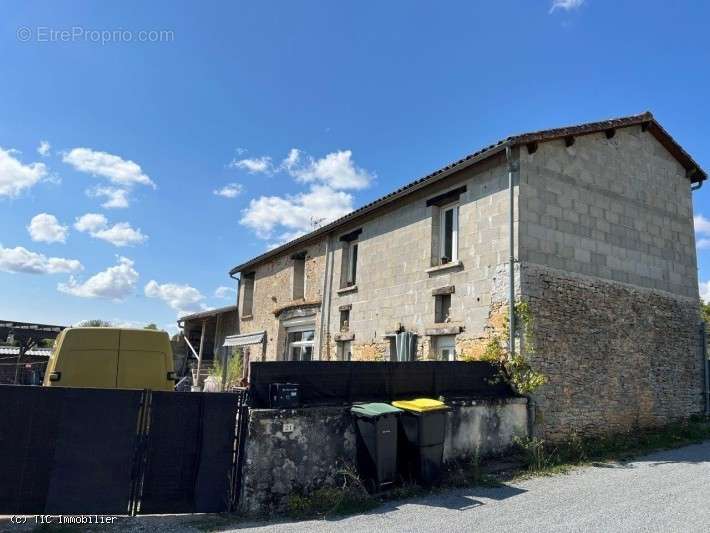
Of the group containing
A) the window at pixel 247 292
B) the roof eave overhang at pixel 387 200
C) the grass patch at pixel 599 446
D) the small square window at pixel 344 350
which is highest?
the roof eave overhang at pixel 387 200

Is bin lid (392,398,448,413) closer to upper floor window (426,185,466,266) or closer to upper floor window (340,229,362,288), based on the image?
upper floor window (426,185,466,266)

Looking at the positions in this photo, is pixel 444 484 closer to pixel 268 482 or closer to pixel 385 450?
pixel 385 450

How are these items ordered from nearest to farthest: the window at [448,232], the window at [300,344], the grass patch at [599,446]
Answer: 1. the grass patch at [599,446]
2. the window at [448,232]
3. the window at [300,344]

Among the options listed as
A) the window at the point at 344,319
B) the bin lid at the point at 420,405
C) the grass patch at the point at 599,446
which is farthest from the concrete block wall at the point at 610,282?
the window at the point at 344,319

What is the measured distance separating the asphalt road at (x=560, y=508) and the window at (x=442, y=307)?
4.59 m

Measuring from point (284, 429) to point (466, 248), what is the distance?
6.50 m

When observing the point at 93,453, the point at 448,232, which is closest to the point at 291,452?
the point at 93,453

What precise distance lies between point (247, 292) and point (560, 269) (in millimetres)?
15425

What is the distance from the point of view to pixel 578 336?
1062cm

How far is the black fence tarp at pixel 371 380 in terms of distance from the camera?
6.84 m

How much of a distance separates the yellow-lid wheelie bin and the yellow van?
3344 mm

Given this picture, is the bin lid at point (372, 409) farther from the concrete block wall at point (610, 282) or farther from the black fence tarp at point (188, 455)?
the concrete block wall at point (610, 282)

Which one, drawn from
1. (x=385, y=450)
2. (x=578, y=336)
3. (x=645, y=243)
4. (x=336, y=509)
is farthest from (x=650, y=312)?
(x=336, y=509)

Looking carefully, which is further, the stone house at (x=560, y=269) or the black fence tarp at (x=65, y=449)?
the stone house at (x=560, y=269)
